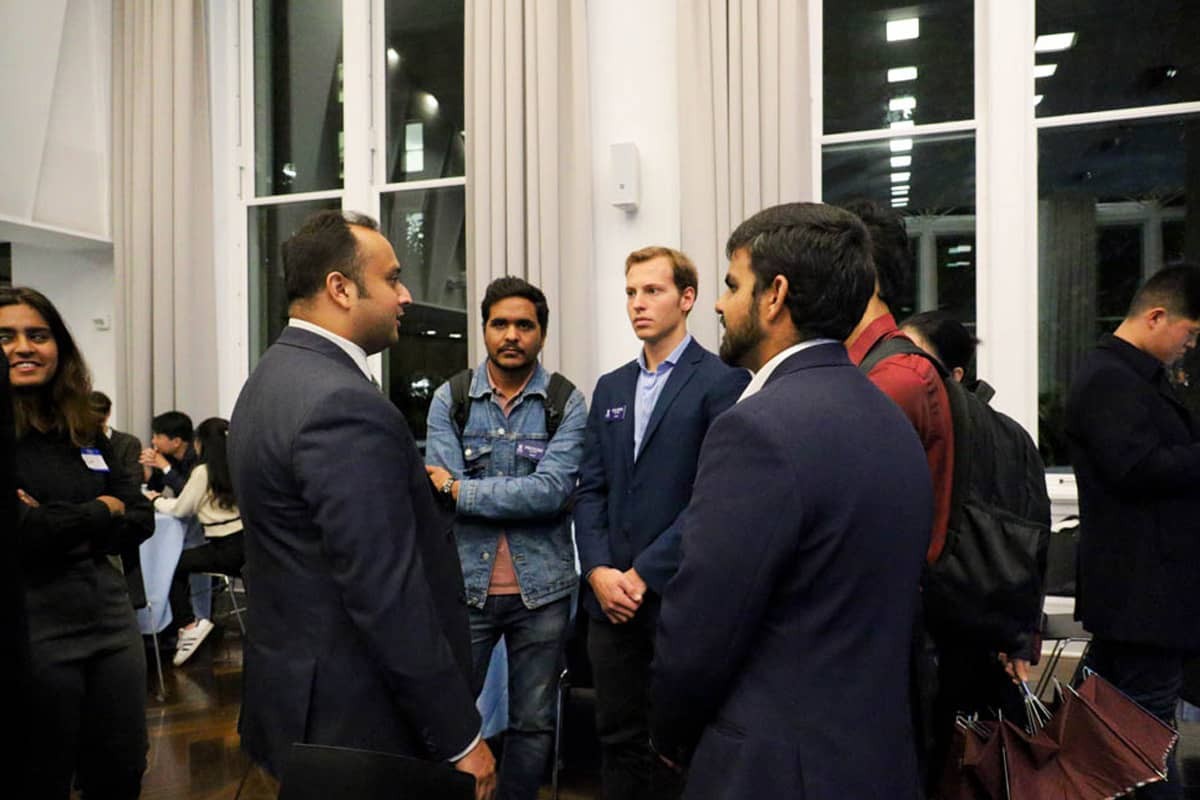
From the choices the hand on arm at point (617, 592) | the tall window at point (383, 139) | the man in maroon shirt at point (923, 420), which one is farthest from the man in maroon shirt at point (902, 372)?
the tall window at point (383, 139)

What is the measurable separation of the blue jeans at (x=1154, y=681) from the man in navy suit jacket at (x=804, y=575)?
4.95 ft

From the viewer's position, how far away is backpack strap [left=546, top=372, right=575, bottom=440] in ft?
8.62

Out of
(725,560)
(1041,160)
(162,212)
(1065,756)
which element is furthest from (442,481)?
(162,212)

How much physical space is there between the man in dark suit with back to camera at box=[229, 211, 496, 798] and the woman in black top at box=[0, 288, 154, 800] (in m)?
0.63

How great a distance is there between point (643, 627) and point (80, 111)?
5482mm

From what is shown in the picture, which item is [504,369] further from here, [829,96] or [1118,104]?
[1118,104]

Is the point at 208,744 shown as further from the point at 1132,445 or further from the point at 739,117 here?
the point at 739,117

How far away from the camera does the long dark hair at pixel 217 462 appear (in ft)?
15.7

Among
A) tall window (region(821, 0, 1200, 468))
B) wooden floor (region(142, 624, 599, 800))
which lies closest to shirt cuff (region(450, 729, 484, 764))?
wooden floor (region(142, 624, 599, 800))

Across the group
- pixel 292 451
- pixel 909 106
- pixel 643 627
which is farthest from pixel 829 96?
pixel 292 451

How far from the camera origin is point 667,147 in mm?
4914

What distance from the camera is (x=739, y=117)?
4598mm

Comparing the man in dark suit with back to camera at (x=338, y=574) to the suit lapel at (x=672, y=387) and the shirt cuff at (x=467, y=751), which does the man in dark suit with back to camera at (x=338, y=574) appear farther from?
the suit lapel at (x=672, y=387)

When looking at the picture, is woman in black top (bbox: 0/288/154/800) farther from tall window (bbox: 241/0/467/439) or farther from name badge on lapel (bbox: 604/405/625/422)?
tall window (bbox: 241/0/467/439)
